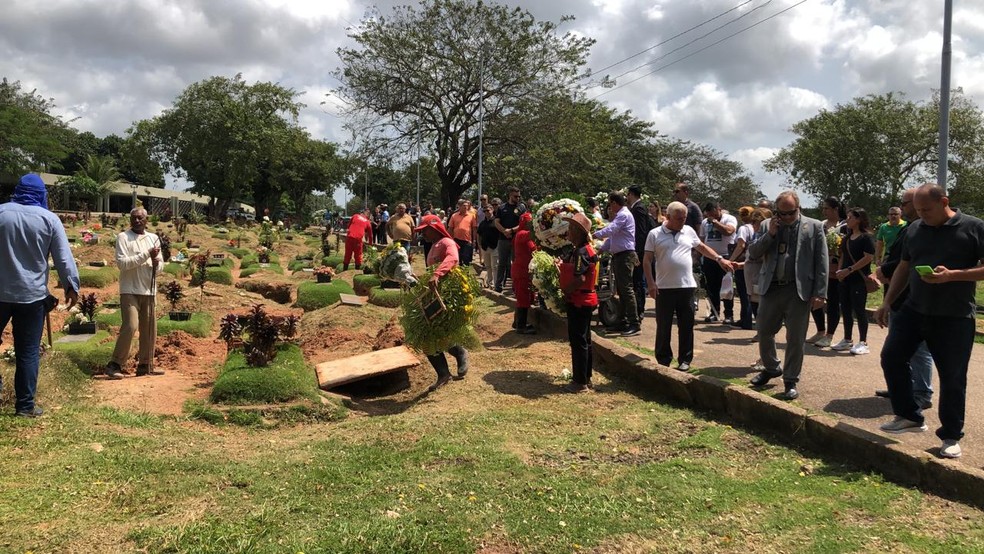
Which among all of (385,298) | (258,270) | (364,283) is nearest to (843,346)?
(385,298)

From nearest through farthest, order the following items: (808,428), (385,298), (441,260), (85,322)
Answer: (808,428) < (441,260) < (85,322) < (385,298)

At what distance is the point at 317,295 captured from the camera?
1280 centimetres

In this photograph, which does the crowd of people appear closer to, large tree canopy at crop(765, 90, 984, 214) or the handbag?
the handbag

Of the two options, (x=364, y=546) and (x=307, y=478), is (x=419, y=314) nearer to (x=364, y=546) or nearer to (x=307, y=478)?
(x=307, y=478)

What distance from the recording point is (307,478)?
4.10 m

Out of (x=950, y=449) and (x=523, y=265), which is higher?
(x=523, y=265)

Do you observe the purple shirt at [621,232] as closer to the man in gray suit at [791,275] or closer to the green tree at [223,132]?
the man in gray suit at [791,275]

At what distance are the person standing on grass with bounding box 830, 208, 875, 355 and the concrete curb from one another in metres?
2.43

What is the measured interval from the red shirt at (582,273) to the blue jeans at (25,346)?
14.0 feet

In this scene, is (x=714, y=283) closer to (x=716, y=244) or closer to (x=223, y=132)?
(x=716, y=244)

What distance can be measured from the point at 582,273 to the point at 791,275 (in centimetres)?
176

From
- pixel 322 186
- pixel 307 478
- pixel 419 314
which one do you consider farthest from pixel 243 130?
pixel 307 478

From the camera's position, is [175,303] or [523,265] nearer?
[523,265]

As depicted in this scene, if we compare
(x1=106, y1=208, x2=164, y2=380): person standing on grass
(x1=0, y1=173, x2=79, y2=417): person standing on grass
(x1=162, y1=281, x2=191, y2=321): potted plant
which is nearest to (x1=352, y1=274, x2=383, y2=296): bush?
(x1=162, y1=281, x2=191, y2=321): potted plant
